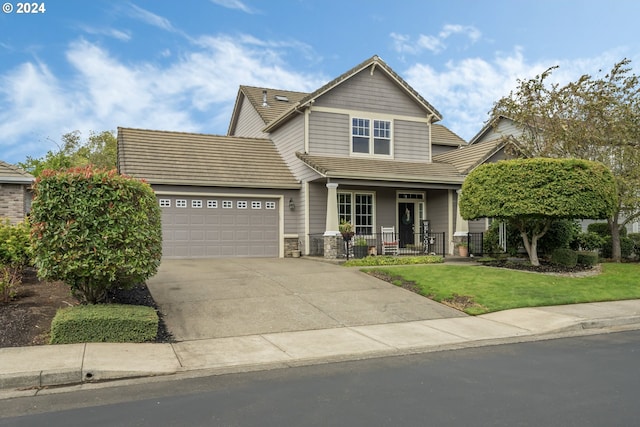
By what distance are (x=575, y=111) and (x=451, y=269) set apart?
843 cm

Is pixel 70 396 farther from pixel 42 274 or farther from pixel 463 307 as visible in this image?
pixel 463 307

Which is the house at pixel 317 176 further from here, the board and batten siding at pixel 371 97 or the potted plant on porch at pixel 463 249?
the potted plant on porch at pixel 463 249

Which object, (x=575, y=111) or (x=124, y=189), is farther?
(x=575, y=111)

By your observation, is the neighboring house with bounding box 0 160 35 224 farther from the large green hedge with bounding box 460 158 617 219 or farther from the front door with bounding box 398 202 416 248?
the large green hedge with bounding box 460 158 617 219

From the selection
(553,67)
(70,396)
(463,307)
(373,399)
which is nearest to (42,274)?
(70,396)

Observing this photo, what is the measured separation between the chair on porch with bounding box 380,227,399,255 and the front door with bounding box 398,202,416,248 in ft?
3.09

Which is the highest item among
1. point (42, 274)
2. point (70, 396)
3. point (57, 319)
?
point (42, 274)

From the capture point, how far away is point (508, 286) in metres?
13.4

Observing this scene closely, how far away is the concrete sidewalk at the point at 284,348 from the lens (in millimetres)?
6586

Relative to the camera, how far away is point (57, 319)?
313 inches

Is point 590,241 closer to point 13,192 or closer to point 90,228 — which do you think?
point 90,228

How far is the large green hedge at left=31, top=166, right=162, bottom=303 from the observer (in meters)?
8.27

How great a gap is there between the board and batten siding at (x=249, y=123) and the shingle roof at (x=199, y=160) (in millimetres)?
2601

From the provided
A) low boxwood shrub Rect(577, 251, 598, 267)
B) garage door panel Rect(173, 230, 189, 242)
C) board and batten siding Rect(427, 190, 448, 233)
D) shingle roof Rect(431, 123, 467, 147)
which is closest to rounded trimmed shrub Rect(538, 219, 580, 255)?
low boxwood shrub Rect(577, 251, 598, 267)
